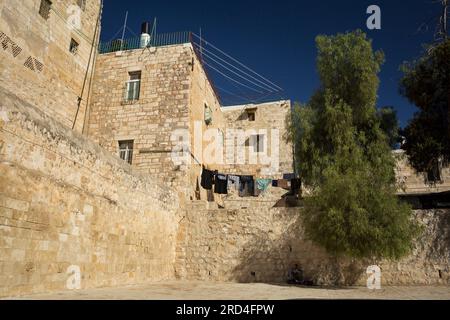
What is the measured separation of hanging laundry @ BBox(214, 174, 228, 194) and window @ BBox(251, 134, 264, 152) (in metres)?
6.79

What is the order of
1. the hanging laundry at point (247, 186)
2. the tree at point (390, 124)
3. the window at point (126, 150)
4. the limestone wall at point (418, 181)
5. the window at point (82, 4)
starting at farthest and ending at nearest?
the limestone wall at point (418, 181) < the hanging laundry at point (247, 186) < the window at point (82, 4) < the window at point (126, 150) < the tree at point (390, 124)

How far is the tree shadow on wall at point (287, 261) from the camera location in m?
11.2

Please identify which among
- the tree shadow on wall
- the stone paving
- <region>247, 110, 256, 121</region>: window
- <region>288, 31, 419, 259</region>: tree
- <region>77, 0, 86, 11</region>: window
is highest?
<region>77, 0, 86, 11</region>: window

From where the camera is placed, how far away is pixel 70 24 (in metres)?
14.3

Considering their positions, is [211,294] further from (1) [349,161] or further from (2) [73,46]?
(2) [73,46]

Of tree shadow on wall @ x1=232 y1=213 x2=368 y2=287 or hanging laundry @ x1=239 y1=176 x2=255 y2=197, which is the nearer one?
tree shadow on wall @ x1=232 y1=213 x2=368 y2=287

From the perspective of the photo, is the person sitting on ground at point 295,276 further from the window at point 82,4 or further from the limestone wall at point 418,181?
the window at point 82,4

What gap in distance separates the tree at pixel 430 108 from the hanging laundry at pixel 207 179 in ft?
26.0

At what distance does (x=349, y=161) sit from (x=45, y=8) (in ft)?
39.3

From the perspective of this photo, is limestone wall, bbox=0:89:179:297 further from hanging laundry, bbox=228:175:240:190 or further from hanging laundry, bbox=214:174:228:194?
hanging laundry, bbox=228:175:240:190

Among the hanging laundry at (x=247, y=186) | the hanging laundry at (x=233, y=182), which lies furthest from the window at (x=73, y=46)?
the hanging laundry at (x=247, y=186)

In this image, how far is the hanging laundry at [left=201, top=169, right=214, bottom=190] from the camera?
1544 centimetres

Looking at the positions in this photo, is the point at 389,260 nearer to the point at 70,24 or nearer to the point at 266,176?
the point at 266,176

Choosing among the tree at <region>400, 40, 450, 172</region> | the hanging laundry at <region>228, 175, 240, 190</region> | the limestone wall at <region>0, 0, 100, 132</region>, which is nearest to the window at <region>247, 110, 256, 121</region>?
the hanging laundry at <region>228, 175, 240, 190</region>
